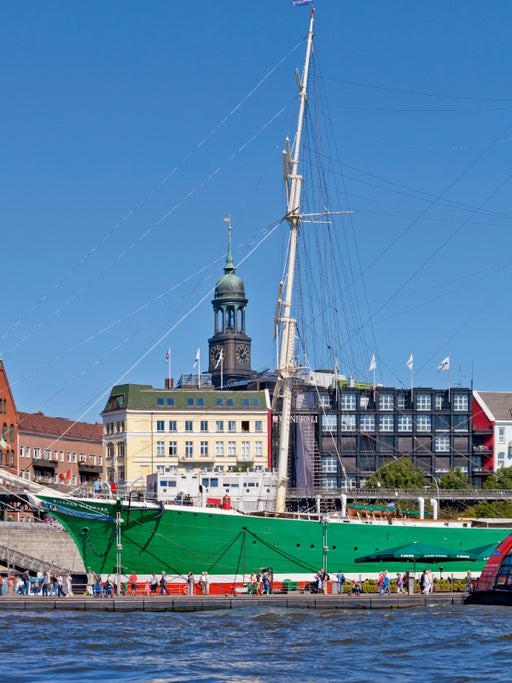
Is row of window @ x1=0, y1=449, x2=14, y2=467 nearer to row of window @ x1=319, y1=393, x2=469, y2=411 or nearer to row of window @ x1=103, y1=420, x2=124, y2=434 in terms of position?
row of window @ x1=103, y1=420, x2=124, y2=434

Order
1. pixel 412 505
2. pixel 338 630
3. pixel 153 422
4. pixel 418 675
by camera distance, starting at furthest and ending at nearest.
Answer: pixel 153 422 → pixel 412 505 → pixel 338 630 → pixel 418 675

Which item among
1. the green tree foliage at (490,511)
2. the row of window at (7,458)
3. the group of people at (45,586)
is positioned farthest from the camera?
the row of window at (7,458)

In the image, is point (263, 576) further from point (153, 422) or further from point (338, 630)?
point (153, 422)

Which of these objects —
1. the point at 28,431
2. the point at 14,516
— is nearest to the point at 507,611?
the point at 14,516

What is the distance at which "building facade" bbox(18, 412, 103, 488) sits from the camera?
13838 centimetres

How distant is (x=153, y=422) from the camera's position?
133 meters

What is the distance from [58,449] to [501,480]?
168ft

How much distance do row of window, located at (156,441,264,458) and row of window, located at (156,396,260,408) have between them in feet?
13.2

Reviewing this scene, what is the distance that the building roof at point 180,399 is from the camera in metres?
134

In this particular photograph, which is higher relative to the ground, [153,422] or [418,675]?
[153,422]

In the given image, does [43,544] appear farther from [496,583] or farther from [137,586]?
[496,583]

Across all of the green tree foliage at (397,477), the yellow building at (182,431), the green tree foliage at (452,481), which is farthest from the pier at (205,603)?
the yellow building at (182,431)

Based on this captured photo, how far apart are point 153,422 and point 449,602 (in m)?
73.9

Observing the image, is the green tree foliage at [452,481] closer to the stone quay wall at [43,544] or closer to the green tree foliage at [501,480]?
the green tree foliage at [501,480]
